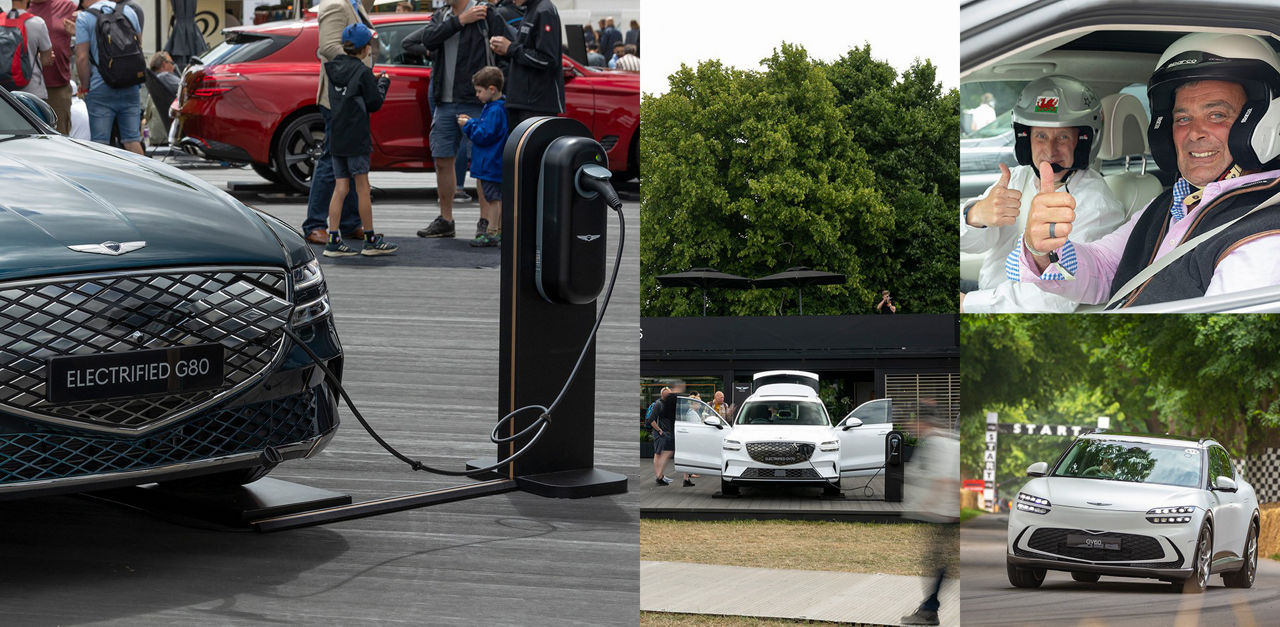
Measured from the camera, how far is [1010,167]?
3.87m

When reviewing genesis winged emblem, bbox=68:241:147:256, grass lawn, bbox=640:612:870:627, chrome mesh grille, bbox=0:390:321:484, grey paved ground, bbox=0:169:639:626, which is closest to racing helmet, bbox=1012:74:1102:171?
grass lawn, bbox=640:612:870:627

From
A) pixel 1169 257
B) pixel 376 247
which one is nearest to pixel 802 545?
pixel 1169 257

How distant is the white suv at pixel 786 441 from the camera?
13.5ft

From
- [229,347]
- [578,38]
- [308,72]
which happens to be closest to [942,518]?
[229,347]

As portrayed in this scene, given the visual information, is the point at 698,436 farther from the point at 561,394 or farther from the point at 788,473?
the point at 561,394

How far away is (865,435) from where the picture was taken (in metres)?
4.10

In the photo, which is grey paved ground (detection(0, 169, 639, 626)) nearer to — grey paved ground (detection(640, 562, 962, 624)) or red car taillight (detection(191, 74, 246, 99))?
grey paved ground (detection(640, 562, 962, 624))

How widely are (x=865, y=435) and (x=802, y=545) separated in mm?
378

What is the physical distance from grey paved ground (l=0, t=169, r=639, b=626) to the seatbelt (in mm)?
1615

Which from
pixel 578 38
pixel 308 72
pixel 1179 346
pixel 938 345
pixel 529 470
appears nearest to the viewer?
pixel 1179 346

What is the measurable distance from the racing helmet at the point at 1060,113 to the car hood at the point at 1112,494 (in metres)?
0.83

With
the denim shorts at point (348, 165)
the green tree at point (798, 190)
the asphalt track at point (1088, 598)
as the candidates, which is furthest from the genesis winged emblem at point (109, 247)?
the denim shorts at point (348, 165)

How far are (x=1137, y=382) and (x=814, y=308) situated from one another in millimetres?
905

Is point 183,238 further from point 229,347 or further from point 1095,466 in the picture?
point 1095,466
